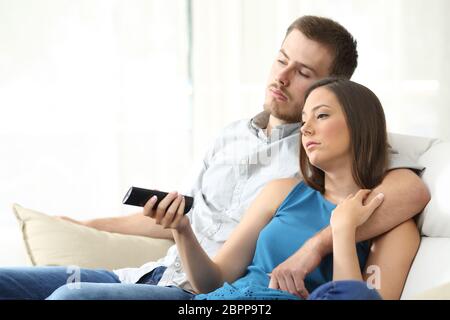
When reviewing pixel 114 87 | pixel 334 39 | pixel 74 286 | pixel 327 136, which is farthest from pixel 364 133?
pixel 114 87

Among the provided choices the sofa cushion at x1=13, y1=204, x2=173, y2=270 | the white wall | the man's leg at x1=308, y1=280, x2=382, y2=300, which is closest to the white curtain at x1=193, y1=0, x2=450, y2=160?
the white wall

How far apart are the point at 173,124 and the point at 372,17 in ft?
3.63

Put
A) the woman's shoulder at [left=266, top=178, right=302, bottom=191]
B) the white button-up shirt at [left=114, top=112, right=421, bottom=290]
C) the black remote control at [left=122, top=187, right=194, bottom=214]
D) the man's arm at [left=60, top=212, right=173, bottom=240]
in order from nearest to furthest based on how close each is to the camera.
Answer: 1. the black remote control at [left=122, top=187, right=194, bottom=214]
2. the woman's shoulder at [left=266, top=178, right=302, bottom=191]
3. the white button-up shirt at [left=114, top=112, right=421, bottom=290]
4. the man's arm at [left=60, top=212, right=173, bottom=240]

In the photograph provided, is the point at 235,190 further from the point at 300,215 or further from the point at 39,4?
the point at 39,4

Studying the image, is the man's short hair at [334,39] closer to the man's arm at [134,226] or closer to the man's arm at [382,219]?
the man's arm at [382,219]

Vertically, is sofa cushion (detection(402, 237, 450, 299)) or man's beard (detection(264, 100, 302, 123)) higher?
man's beard (detection(264, 100, 302, 123))

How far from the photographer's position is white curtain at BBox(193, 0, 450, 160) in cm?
335

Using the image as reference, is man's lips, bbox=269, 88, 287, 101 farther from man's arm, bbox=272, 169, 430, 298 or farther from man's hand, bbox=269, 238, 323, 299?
man's hand, bbox=269, 238, 323, 299

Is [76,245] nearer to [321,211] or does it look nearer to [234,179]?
[234,179]

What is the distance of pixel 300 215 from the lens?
1.75 metres

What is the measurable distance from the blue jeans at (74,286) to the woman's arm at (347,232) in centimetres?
35

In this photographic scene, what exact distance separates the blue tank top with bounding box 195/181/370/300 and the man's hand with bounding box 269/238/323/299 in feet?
→ 0.21

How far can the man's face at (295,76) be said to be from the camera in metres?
2.03
